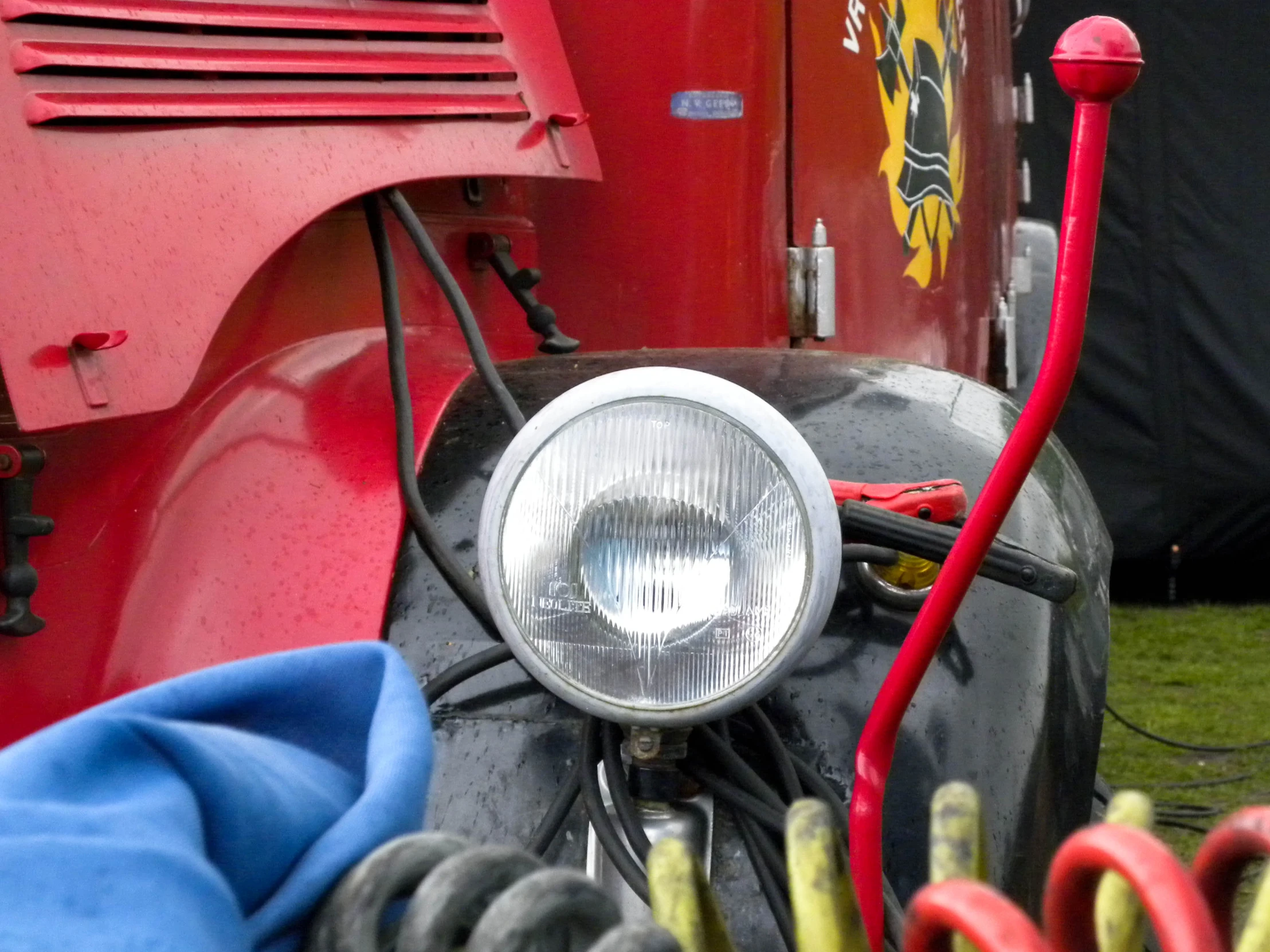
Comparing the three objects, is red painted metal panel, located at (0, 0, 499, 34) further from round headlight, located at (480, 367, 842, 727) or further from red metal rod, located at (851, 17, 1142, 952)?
red metal rod, located at (851, 17, 1142, 952)

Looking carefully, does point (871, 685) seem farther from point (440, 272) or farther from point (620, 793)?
point (440, 272)

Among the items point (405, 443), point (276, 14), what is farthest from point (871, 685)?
point (276, 14)

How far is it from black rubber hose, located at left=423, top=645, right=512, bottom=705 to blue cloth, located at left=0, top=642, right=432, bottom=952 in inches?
16.6

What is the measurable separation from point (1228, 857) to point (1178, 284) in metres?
4.98

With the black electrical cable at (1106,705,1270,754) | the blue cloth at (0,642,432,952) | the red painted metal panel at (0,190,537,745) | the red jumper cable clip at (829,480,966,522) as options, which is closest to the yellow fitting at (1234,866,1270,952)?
the blue cloth at (0,642,432,952)

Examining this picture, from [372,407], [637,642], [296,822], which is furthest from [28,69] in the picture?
[296,822]

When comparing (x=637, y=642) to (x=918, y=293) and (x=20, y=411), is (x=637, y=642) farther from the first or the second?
(x=918, y=293)

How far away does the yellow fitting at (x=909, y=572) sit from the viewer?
3.83 ft

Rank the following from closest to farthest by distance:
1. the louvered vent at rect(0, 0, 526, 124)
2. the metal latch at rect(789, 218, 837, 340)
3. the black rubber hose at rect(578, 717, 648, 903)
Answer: the black rubber hose at rect(578, 717, 648, 903)
the louvered vent at rect(0, 0, 526, 124)
the metal latch at rect(789, 218, 837, 340)

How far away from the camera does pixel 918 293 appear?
7.43 feet

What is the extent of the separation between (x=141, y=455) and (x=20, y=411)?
18cm

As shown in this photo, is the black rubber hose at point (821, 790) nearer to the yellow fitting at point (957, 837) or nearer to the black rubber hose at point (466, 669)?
the black rubber hose at point (466, 669)

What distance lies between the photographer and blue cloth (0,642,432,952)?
0.53 meters

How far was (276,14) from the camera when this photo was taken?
1.32 metres
